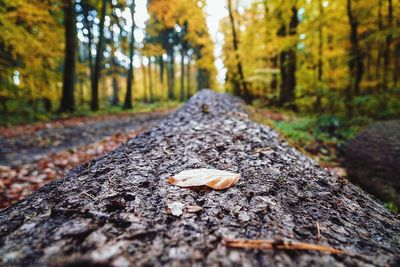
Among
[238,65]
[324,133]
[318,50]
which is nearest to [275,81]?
[318,50]

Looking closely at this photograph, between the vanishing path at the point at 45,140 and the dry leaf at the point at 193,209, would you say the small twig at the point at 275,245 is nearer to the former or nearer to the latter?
the dry leaf at the point at 193,209

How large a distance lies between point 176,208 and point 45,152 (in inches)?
177

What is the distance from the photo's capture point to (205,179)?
1419mm

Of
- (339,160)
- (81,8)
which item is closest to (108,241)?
(339,160)

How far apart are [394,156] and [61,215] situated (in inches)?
140

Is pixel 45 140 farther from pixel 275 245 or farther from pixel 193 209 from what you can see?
pixel 275 245

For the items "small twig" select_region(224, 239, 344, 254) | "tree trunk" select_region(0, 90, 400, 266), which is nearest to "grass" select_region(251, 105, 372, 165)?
"tree trunk" select_region(0, 90, 400, 266)

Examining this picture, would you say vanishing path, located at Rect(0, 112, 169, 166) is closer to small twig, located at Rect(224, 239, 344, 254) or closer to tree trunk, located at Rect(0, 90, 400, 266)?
tree trunk, located at Rect(0, 90, 400, 266)

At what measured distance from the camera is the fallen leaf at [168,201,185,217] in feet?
3.68

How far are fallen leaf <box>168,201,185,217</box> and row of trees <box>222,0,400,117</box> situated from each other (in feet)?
19.4

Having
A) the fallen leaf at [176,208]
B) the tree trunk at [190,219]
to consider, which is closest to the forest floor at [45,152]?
the tree trunk at [190,219]

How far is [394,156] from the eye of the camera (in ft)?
9.67

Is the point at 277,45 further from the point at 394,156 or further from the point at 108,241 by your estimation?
the point at 108,241

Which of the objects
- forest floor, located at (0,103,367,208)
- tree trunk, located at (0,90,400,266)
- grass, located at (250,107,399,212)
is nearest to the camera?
tree trunk, located at (0,90,400,266)
